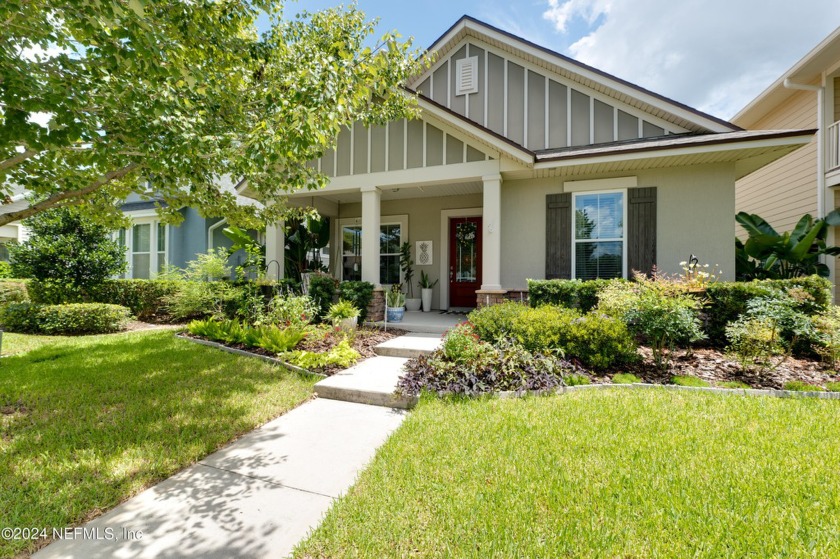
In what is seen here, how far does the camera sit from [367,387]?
178 inches

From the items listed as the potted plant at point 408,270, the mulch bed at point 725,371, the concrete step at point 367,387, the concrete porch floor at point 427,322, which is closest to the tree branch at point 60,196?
the concrete step at point 367,387

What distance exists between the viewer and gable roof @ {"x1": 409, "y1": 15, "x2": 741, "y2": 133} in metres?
7.65

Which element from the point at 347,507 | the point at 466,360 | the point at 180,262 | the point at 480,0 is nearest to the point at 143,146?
the point at 347,507

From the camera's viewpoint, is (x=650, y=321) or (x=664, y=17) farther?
(x=664, y=17)

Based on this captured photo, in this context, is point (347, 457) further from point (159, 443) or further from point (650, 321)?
point (650, 321)

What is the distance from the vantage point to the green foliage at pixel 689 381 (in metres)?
4.42

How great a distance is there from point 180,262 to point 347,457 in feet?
45.1

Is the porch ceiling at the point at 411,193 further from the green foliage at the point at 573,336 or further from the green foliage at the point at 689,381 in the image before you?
the green foliage at the point at 689,381

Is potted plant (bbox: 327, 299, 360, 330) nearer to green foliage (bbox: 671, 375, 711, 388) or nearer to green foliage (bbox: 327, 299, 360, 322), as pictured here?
green foliage (bbox: 327, 299, 360, 322)

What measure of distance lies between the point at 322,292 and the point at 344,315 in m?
1.21

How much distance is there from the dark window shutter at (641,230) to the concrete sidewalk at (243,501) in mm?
6327

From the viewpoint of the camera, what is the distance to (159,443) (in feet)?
10.4

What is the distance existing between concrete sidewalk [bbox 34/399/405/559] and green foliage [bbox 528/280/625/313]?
4.39 metres

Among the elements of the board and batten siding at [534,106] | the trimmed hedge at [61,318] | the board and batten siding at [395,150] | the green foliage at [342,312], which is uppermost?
the board and batten siding at [534,106]
